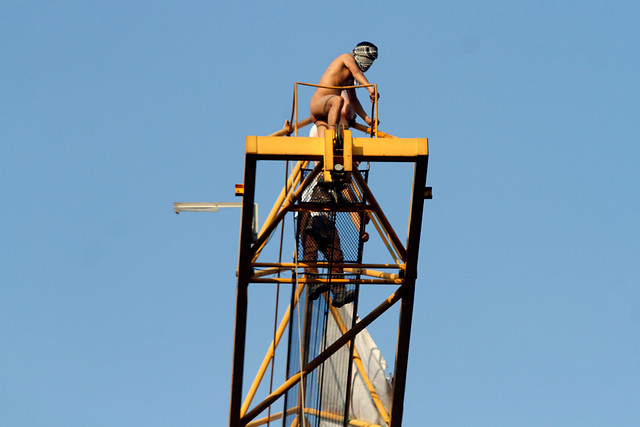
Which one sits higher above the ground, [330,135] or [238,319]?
[330,135]

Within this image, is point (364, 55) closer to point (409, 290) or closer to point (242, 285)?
point (409, 290)

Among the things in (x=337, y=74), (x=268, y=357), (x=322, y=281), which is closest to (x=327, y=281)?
(x=322, y=281)

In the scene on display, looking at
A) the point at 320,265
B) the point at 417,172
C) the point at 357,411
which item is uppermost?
the point at 417,172

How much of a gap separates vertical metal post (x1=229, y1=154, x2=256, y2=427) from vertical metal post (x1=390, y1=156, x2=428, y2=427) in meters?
2.63

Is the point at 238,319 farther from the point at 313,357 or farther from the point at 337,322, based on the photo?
the point at 337,322

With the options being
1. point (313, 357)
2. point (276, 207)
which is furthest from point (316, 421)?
point (276, 207)

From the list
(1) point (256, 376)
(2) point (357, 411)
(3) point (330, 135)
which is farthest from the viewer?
(2) point (357, 411)

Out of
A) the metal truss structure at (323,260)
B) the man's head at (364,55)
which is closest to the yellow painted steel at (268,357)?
the metal truss structure at (323,260)

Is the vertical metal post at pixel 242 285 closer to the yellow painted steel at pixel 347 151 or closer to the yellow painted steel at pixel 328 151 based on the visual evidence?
the yellow painted steel at pixel 328 151

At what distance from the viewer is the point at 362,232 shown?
22.5 meters

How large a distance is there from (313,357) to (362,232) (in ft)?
8.08

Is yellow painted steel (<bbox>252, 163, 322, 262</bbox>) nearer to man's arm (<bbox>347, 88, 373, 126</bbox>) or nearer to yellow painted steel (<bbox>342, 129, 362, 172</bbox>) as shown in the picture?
yellow painted steel (<bbox>342, 129, 362, 172</bbox>)

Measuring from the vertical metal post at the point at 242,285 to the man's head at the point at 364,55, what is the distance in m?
4.29

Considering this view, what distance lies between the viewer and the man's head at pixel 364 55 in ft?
77.3
